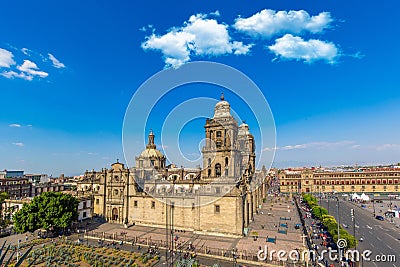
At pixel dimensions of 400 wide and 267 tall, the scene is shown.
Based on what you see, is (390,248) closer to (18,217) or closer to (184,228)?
(184,228)

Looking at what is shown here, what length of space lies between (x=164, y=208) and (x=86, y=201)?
20647mm

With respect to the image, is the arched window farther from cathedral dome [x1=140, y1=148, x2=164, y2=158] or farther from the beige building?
the beige building

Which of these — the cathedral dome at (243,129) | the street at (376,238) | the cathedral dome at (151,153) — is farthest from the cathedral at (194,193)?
Result: the street at (376,238)

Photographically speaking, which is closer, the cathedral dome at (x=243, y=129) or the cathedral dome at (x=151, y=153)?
the cathedral dome at (x=151, y=153)

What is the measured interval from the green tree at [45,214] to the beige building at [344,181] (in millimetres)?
104468

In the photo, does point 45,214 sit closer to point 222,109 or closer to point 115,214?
point 115,214

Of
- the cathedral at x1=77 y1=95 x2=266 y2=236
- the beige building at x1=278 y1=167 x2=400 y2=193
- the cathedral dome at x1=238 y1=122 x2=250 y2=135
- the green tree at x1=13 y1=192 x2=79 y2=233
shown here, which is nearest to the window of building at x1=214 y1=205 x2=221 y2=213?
the cathedral at x1=77 y1=95 x2=266 y2=236

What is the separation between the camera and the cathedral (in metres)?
46.6

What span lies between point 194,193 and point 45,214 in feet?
91.2

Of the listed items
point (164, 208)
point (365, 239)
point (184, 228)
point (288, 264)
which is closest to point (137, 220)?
point (164, 208)

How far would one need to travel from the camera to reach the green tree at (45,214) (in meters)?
42.3

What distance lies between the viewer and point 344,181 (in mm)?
116125

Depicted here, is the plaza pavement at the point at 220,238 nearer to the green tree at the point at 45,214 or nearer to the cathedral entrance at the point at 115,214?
the cathedral entrance at the point at 115,214

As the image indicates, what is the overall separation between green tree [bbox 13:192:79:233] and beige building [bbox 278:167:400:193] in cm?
10447
